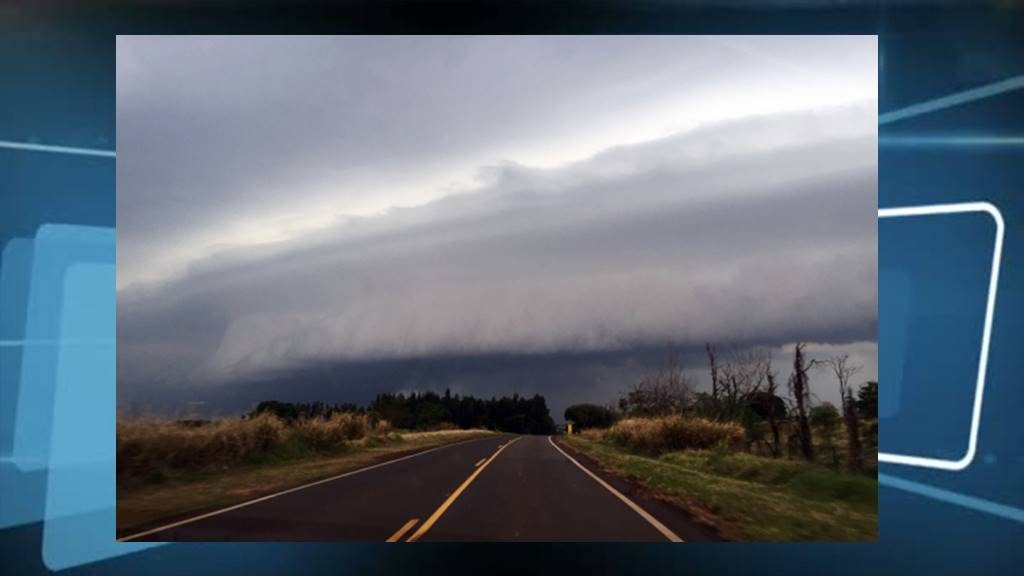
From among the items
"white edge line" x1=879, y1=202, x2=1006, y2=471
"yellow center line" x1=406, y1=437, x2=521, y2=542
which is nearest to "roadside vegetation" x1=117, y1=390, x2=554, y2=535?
"yellow center line" x1=406, y1=437, x2=521, y2=542

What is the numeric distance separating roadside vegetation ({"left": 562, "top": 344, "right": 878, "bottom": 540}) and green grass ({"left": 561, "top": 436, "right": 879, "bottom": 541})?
16mm

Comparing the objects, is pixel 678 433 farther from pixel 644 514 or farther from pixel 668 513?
pixel 644 514

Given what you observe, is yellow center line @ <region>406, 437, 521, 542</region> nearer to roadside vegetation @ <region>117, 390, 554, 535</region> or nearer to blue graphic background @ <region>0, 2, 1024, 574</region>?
blue graphic background @ <region>0, 2, 1024, 574</region>

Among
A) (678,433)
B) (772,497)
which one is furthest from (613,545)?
(678,433)

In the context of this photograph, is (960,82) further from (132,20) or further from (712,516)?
(132,20)

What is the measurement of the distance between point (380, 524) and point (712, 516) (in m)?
4.22

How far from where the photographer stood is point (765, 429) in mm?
19875

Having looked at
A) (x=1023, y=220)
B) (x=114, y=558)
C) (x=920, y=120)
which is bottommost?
(x=114, y=558)

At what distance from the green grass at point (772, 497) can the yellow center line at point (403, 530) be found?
359 cm

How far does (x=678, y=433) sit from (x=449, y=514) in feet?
50.6

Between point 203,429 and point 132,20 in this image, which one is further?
point 203,429

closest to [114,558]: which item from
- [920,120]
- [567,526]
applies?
[567,526]

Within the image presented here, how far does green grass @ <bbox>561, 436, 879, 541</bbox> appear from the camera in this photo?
410 inches

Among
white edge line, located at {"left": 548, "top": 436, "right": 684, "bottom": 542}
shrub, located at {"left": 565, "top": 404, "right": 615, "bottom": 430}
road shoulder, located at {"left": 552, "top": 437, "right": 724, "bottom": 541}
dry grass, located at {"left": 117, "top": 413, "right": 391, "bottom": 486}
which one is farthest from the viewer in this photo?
shrub, located at {"left": 565, "top": 404, "right": 615, "bottom": 430}
